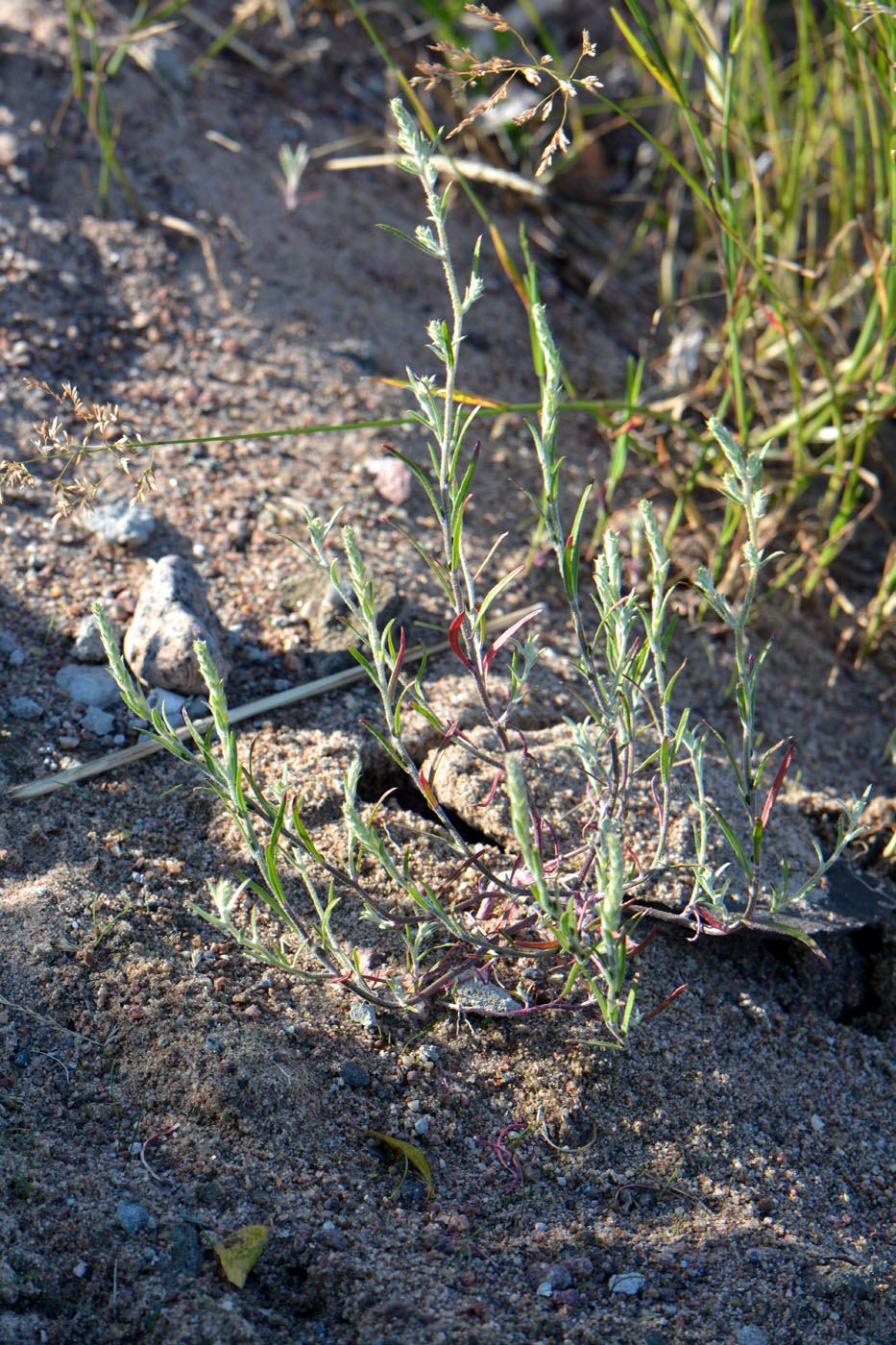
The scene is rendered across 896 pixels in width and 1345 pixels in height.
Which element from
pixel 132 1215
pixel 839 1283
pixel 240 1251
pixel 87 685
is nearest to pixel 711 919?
pixel 839 1283

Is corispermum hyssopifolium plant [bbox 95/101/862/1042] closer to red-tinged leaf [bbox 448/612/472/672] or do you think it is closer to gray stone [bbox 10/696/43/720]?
red-tinged leaf [bbox 448/612/472/672]

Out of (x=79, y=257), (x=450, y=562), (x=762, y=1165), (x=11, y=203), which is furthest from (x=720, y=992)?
(x=11, y=203)

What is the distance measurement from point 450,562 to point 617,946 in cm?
55

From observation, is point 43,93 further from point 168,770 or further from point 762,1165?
point 762,1165

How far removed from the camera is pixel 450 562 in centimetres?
145

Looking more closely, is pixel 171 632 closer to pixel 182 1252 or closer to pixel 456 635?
pixel 456 635

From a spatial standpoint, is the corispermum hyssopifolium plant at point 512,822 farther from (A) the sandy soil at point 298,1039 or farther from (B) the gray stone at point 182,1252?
(B) the gray stone at point 182,1252

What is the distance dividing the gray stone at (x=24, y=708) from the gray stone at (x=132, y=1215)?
90 centimetres

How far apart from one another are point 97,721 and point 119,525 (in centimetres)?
46

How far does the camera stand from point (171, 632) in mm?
1969

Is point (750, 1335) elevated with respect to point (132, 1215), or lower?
lower

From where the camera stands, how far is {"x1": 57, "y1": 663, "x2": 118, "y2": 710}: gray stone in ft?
6.50

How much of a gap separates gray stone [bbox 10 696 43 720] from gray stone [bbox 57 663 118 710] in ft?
0.21

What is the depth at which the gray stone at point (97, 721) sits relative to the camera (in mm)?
1951
